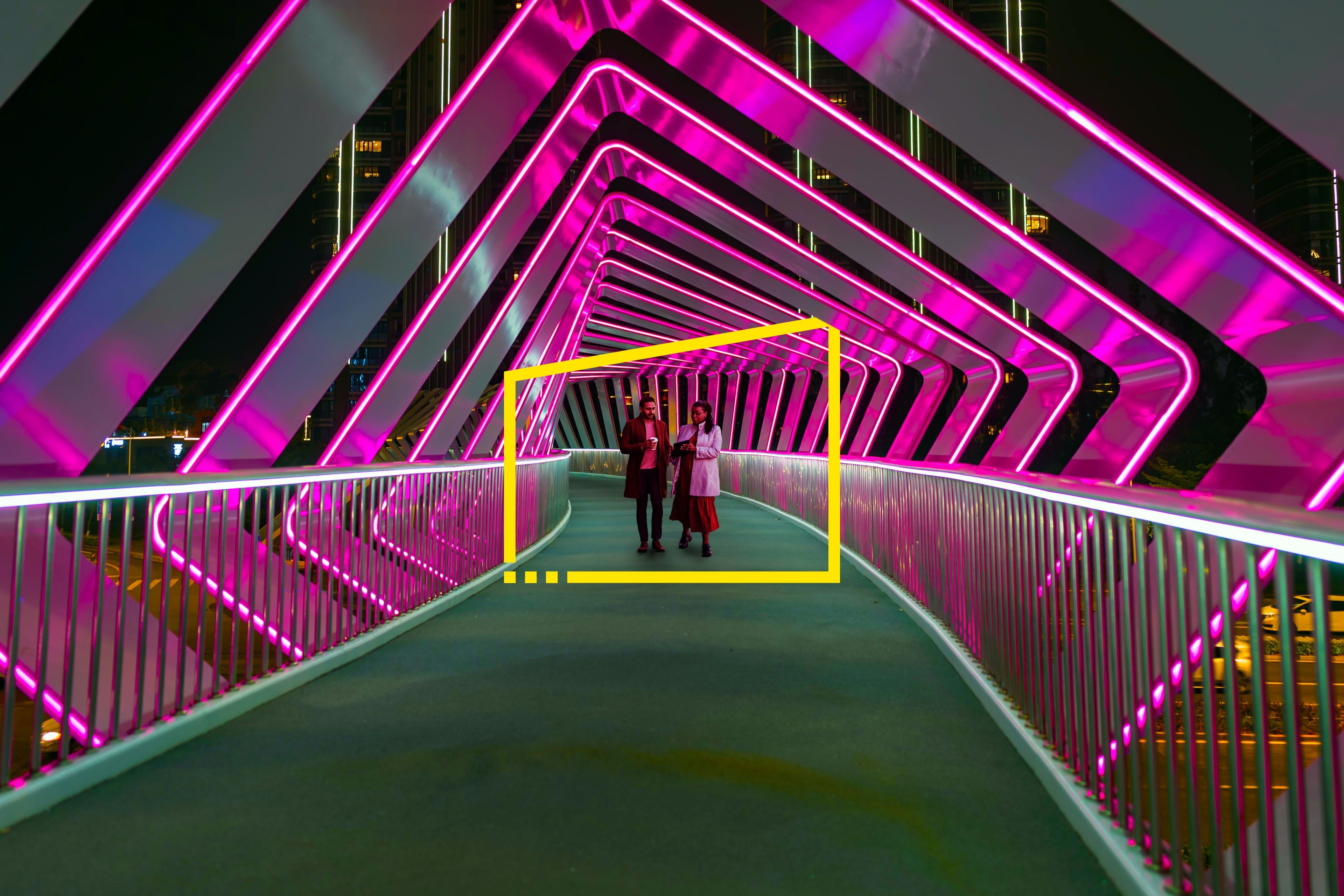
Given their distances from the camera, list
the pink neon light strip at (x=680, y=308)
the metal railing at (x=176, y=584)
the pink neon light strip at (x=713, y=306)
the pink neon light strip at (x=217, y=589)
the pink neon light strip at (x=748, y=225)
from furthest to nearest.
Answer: the pink neon light strip at (x=680, y=308) < the pink neon light strip at (x=713, y=306) < the pink neon light strip at (x=748, y=225) < the pink neon light strip at (x=217, y=589) < the metal railing at (x=176, y=584)

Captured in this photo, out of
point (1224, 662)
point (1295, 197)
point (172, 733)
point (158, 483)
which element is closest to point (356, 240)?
point (158, 483)

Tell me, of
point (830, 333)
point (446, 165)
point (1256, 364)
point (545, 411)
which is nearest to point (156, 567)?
point (830, 333)

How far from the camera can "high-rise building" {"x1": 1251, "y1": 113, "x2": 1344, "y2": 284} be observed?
71.6m

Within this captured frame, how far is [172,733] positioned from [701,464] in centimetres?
654

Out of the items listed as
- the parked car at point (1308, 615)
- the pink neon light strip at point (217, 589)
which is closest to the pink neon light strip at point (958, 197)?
the pink neon light strip at point (217, 589)

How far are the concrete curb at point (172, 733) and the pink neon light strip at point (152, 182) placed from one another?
8.25 ft

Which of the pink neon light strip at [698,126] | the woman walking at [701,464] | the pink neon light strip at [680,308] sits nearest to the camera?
the woman walking at [701,464]

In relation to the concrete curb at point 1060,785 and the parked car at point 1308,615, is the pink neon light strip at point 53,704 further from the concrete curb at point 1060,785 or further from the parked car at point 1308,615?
the parked car at point 1308,615

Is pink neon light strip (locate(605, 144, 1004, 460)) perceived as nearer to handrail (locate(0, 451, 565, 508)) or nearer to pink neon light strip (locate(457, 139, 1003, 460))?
pink neon light strip (locate(457, 139, 1003, 460))

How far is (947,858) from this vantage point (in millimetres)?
2705

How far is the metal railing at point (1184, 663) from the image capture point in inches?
78.2

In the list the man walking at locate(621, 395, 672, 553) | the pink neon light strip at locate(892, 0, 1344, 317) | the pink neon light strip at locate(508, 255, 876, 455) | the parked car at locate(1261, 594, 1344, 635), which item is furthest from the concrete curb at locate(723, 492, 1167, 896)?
the pink neon light strip at locate(508, 255, 876, 455)

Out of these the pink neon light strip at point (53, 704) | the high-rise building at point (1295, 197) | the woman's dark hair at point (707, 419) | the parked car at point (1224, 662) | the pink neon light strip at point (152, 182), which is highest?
the high-rise building at point (1295, 197)

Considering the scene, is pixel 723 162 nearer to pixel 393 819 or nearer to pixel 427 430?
pixel 427 430
